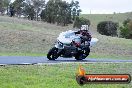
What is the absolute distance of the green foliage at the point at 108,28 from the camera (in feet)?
338

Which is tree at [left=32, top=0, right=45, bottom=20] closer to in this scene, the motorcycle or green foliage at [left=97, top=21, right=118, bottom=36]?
green foliage at [left=97, top=21, right=118, bottom=36]

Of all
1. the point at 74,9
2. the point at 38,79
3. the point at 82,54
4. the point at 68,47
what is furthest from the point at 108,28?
the point at 38,79

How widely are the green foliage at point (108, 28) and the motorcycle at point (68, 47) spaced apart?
80483mm

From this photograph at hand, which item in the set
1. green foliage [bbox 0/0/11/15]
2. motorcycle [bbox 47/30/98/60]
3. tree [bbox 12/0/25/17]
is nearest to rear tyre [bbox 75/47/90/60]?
motorcycle [bbox 47/30/98/60]

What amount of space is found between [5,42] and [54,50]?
25190 mm

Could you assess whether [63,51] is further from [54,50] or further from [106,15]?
[106,15]

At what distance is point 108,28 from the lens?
103125mm

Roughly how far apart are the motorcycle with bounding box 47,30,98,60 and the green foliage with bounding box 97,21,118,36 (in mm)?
80483

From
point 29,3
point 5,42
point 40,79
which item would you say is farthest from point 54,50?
point 29,3

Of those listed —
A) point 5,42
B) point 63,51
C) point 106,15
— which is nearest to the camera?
point 63,51

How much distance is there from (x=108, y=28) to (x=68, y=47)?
8230 centimetres

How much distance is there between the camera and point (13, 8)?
11344 cm

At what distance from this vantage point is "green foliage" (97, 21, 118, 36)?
10293 centimetres

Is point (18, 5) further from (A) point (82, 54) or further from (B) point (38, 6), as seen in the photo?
(A) point (82, 54)
